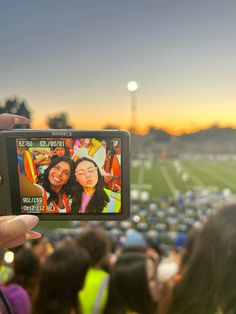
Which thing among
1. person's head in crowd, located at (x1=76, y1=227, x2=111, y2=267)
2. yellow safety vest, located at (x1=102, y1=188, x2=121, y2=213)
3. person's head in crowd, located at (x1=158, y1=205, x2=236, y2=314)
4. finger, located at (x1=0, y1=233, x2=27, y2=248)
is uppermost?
yellow safety vest, located at (x1=102, y1=188, x2=121, y2=213)

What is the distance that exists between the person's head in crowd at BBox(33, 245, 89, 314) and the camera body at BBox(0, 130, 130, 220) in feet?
4.14

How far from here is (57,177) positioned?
4.16 feet

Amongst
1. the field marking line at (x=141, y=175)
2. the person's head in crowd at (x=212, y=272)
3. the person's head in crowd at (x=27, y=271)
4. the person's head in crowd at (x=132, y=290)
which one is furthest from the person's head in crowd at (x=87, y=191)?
the field marking line at (x=141, y=175)

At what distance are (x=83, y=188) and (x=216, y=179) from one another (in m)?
29.1

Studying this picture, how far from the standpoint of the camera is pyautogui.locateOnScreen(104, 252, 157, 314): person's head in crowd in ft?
8.01

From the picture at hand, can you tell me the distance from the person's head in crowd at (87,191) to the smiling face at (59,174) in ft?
0.14

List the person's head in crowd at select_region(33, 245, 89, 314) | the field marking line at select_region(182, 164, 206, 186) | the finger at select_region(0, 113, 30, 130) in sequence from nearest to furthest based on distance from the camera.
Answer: the finger at select_region(0, 113, 30, 130) → the person's head in crowd at select_region(33, 245, 89, 314) → the field marking line at select_region(182, 164, 206, 186)

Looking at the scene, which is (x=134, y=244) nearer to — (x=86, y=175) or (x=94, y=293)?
(x=94, y=293)

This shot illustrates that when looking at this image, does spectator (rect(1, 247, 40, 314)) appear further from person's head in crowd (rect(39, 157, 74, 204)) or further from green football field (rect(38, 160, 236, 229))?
green football field (rect(38, 160, 236, 229))

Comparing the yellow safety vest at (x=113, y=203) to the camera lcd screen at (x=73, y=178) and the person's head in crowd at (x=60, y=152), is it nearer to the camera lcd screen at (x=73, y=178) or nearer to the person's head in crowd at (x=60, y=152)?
the camera lcd screen at (x=73, y=178)

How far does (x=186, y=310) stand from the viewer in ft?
5.75

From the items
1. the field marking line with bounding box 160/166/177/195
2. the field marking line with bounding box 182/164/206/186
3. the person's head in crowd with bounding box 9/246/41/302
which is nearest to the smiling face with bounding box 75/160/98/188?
the person's head in crowd with bounding box 9/246/41/302

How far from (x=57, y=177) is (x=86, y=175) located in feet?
0.35

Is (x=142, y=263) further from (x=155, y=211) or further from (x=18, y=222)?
(x=155, y=211)
